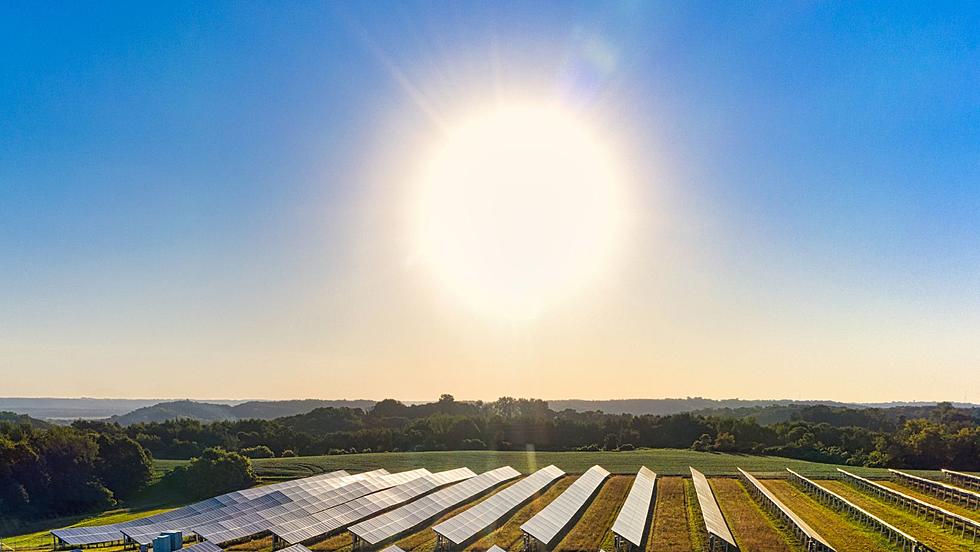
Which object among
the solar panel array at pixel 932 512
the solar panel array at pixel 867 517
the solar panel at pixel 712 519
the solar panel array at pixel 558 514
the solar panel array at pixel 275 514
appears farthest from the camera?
the solar panel array at pixel 932 512

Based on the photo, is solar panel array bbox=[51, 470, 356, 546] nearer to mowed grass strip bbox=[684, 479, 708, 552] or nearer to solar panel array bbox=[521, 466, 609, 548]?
solar panel array bbox=[521, 466, 609, 548]

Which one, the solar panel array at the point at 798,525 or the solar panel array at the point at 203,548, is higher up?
the solar panel array at the point at 798,525

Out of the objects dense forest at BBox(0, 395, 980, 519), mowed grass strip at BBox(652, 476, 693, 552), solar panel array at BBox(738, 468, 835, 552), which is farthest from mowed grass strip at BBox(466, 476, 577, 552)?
dense forest at BBox(0, 395, 980, 519)

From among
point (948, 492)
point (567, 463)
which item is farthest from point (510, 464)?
point (948, 492)

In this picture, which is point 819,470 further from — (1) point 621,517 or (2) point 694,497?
(1) point 621,517

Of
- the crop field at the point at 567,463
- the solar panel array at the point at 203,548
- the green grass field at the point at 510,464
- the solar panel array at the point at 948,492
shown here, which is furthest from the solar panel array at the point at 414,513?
the solar panel array at the point at 948,492

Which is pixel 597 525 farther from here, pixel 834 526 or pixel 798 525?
pixel 834 526

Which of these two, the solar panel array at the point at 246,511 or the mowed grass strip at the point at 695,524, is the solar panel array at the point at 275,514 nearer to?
the solar panel array at the point at 246,511
